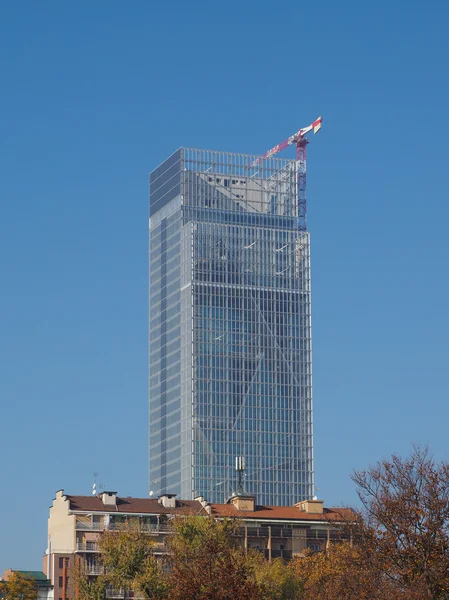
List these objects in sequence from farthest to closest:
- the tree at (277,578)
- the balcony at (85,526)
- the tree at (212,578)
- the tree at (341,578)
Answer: the balcony at (85,526) → the tree at (277,578) → the tree at (341,578) → the tree at (212,578)

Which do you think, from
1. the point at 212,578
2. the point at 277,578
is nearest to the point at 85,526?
the point at 277,578

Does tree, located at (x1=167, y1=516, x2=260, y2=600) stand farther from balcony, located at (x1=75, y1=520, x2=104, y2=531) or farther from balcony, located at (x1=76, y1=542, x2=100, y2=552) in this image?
balcony, located at (x1=75, y1=520, x2=104, y2=531)

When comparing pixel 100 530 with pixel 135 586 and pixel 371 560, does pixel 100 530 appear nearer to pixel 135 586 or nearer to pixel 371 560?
pixel 135 586

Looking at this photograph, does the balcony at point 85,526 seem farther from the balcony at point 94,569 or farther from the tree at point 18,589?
the tree at point 18,589

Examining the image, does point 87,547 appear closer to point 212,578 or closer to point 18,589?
point 18,589

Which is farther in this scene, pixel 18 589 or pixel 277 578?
pixel 18 589

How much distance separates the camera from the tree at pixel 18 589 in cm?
16612

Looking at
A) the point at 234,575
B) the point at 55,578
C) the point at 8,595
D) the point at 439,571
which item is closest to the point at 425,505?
the point at 439,571

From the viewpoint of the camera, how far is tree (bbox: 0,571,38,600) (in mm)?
166125

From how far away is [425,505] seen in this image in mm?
108562

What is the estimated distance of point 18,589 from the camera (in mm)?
166375

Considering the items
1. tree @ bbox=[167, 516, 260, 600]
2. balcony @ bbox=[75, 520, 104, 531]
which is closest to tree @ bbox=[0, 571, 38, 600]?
balcony @ bbox=[75, 520, 104, 531]

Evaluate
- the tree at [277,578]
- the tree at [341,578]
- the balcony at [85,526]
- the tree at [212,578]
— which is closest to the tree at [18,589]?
the balcony at [85,526]

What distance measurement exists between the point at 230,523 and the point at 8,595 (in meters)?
39.1
